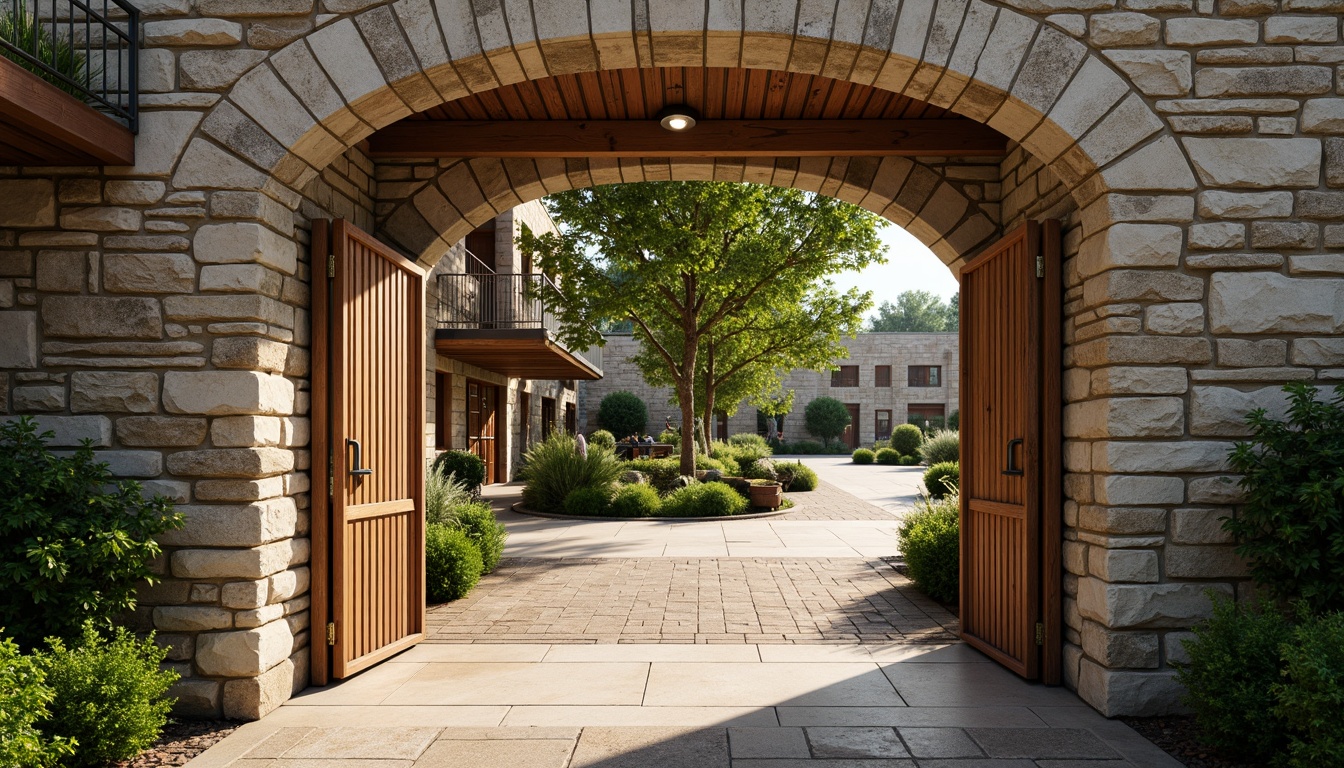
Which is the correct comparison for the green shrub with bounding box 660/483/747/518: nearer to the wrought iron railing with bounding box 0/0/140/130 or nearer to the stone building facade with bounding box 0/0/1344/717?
the stone building facade with bounding box 0/0/1344/717

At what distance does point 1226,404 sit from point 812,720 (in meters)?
2.38

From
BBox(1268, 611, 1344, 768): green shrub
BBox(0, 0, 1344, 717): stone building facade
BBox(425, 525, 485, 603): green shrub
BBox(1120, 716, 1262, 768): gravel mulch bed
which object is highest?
BBox(0, 0, 1344, 717): stone building facade

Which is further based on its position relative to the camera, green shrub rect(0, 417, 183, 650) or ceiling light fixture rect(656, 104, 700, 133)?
ceiling light fixture rect(656, 104, 700, 133)

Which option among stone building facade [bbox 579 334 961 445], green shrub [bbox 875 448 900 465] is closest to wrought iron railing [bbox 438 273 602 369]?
green shrub [bbox 875 448 900 465]

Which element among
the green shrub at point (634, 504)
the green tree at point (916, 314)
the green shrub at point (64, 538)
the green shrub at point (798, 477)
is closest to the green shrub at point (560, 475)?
the green shrub at point (634, 504)

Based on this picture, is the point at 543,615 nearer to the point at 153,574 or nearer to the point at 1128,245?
the point at 153,574

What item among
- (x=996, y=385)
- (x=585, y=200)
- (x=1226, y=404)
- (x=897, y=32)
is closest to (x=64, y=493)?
(x=897, y=32)

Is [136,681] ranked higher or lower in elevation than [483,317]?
lower

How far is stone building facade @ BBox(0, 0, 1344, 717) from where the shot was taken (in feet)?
12.9

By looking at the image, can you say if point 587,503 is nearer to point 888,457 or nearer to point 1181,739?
point 1181,739

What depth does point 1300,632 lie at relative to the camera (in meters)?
2.99

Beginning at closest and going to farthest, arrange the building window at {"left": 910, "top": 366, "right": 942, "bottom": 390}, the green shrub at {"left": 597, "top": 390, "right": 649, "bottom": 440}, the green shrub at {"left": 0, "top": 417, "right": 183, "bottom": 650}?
the green shrub at {"left": 0, "top": 417, "right": 183, "bottom": 650}
the green shrub at {"left": 597, "top": 390, "right": 649, "bottom": 440}
the building window at {"left": 910, "top": 366, "right": 942, "bottom": 390}

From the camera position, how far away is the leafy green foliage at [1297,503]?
341cm

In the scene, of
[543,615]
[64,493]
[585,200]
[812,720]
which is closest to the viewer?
[64,493]
